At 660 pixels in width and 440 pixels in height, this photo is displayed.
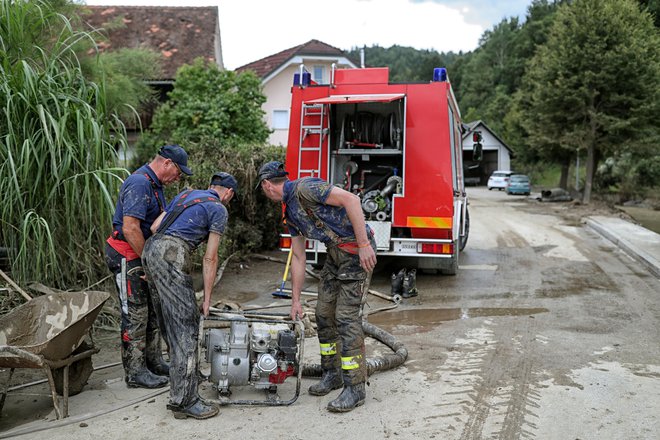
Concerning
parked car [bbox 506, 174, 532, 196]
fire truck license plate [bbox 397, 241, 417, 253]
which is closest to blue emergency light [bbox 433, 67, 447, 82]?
→ fire truck license plate [bbox 397, 241, 417, 253]

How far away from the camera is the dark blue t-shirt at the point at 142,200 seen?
4.26m

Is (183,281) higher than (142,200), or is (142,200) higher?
(142,200)

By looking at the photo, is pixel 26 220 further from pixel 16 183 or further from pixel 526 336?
pixel 526 336

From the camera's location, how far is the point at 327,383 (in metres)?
4.49

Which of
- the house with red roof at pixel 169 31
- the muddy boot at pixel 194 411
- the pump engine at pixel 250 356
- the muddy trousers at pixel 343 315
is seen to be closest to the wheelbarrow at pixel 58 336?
the muddy boot at pixel 194 411

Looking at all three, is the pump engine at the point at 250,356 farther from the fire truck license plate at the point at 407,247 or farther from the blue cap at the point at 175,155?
the fire truck license plate at the point at 407,247

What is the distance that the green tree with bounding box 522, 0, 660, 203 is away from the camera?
21844 millimetres

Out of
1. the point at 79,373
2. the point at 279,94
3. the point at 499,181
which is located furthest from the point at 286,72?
the point at 79,373

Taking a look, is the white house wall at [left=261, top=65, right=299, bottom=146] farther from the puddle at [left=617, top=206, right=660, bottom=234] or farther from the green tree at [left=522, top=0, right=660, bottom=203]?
the puddle at [left=617, top=206, right=660, bottom=234]

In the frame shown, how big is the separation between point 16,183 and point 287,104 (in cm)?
2563

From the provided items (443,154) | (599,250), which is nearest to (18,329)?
(443,154)

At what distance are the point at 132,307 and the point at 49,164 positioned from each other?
1666mm

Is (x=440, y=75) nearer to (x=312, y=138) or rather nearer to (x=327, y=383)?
(x=312, y=138)

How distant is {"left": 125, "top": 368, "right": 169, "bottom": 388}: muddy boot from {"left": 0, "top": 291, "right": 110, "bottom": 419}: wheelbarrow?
11.8 inches
